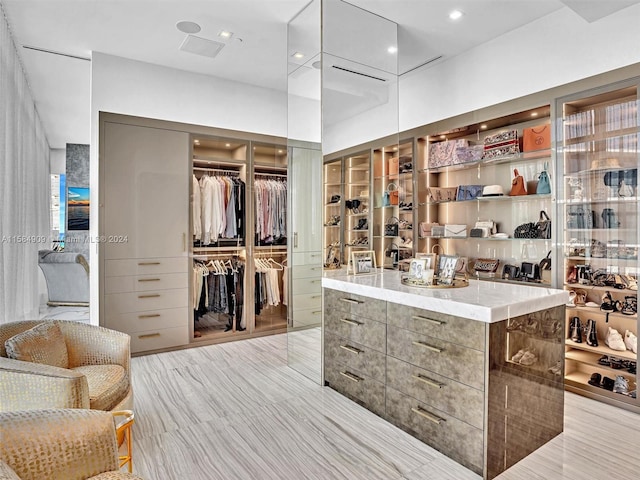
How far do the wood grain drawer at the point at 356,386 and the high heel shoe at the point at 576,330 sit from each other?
1.72 metres

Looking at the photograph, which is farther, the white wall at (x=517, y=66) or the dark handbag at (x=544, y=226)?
the dark handbag at (x=544, y=226)

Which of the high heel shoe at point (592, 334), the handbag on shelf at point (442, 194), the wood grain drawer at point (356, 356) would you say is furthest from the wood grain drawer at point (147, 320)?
the high heel shoe at point (592, 334)

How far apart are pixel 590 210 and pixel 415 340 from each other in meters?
1.86

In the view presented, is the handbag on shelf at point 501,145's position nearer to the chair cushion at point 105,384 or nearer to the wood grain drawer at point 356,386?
the wood grain drawer at point 356,386

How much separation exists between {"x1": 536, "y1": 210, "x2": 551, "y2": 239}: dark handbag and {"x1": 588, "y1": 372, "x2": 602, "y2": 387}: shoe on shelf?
1.11 meters

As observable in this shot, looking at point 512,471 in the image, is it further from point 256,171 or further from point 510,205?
point 256,171

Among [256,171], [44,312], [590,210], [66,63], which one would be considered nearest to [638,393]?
[590,210]

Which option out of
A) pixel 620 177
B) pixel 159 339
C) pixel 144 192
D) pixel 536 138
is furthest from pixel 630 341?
pixel 144 192

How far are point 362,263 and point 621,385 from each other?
2.02 metres

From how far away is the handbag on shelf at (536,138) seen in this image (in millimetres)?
3293

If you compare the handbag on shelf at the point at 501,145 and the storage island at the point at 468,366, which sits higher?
the handbag on shelf at the point at 501,145

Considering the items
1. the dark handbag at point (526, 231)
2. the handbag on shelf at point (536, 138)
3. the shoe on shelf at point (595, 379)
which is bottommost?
the shoe on shelf at point (595, 379)

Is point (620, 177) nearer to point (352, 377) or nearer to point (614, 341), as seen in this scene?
point (614, 341)

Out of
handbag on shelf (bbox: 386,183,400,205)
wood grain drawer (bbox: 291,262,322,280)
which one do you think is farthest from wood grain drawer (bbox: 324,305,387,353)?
handbag on shelf (bbox: 386,183,400,205)
